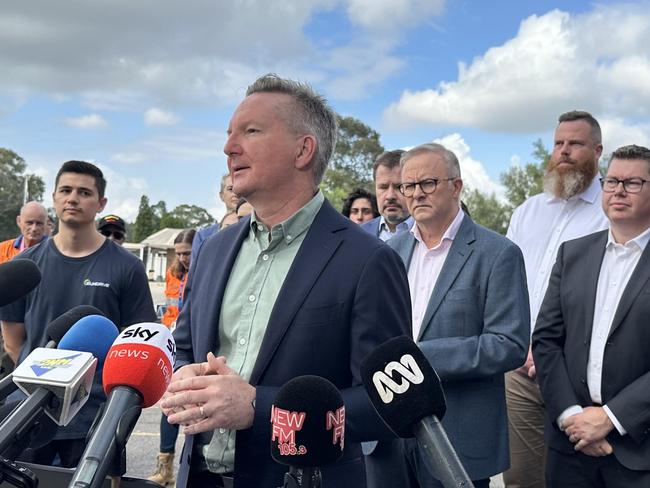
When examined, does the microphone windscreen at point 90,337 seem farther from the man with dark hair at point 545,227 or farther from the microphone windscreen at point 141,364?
the man with dark hair at point 545,227

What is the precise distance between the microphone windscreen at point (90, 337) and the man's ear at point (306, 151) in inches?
35.6

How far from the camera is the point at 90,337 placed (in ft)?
6.35

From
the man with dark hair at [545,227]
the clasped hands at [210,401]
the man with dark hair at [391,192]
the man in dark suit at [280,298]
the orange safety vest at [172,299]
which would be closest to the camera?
the clasped hands at [210,401]

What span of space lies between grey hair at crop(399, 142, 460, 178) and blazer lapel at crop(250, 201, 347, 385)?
1388mm

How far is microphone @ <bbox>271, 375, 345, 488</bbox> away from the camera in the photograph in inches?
57.7

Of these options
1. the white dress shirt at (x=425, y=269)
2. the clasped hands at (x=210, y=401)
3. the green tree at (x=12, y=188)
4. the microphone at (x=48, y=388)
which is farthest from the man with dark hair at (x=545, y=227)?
the green tree at (x=12, y=188)

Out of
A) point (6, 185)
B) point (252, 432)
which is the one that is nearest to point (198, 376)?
point (252, 432)

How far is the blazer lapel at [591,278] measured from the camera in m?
3.64

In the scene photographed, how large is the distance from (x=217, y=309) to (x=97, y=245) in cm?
216

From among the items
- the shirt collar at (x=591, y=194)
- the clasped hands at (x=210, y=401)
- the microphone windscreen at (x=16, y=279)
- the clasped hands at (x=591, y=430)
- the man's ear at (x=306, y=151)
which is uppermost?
the shirt collar at (x=591, y=194)

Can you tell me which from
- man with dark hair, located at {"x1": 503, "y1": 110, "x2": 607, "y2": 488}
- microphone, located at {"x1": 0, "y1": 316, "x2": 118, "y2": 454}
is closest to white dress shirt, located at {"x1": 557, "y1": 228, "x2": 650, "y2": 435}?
man with dark hair, located at {"x1": 503, "y1": 110, "x2": 607, "y2": 488}

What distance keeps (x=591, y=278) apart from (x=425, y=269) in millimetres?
925

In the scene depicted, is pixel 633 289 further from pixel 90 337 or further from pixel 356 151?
pixel 356 151

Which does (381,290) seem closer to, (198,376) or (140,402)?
(198,376)
